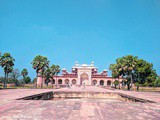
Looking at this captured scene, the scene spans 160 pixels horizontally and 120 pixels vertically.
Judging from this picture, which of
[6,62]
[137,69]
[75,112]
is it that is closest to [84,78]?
[137,69]

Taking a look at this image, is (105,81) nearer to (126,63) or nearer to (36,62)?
(126,63)

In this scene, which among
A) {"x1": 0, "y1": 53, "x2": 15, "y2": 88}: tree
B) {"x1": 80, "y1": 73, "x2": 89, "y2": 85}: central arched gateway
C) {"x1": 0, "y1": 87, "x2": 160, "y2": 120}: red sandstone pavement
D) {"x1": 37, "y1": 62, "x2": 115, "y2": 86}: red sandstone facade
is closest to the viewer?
{"x1": 0, "y1": 87, "x2": 160, "y2": 120}: red sandstone pavement

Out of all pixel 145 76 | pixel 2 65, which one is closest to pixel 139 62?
pixel 145 76

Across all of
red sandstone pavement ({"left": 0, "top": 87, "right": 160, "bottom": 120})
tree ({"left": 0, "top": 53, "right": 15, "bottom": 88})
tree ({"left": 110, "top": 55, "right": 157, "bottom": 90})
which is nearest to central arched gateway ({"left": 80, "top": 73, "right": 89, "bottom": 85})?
tree ({"left": 110, "top": 55, "right": 157, "bottom": 90})

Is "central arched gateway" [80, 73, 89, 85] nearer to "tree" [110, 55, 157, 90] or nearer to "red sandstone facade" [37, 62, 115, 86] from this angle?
"red sandstone facade" [37, 62, 115, 86]

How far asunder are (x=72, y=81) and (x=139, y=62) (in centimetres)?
4288

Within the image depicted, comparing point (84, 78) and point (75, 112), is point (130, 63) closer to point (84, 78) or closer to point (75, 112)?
point (75, 112)

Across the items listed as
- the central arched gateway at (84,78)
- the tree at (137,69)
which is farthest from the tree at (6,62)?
the central arched gateway at (84,78)

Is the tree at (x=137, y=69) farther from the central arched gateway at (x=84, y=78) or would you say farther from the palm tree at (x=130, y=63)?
the central arched gateway at (x=84, y=78)

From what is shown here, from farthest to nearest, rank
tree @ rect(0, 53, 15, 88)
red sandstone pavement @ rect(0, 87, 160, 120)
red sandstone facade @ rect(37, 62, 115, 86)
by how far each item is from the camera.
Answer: red sandstone facade @ rect(37, 62, 115, 86) < tree @ rect(0, 53, 15, 88) < red sandstone pavement @ rect(0, 87, 160, 120)

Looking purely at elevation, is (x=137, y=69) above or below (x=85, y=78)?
above

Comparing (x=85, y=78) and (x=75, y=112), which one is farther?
(x=85, y=78)

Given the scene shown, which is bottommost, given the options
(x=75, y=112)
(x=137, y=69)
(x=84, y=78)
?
→ (x=84, y=78)

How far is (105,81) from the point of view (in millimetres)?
73062
